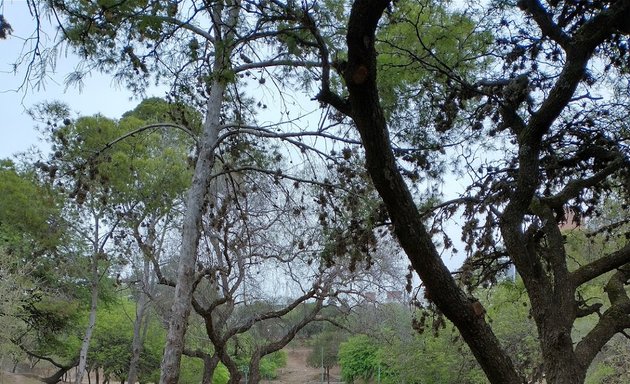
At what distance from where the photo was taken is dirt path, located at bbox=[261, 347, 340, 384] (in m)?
36.7

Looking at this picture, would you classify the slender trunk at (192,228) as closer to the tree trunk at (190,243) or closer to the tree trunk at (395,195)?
the tree trunk at (190,243)

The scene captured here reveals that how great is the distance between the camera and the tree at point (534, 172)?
2840 millimetres

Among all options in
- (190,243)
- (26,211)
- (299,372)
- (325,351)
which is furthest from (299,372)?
(190,243)

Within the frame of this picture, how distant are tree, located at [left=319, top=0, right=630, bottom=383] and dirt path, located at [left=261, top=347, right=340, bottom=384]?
30.7m

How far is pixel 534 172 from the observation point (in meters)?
4.35

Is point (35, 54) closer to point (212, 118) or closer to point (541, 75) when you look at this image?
point (212, 118)

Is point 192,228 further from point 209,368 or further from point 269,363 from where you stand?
point 269,363

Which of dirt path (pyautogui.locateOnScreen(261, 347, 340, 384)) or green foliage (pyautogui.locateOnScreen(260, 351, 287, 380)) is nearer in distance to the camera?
green foliage (pyautogui.locateOnScreen(260, 351, 287, 380))

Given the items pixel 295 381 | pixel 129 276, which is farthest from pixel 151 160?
pixel 295 381

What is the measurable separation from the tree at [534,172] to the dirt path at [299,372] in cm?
3067

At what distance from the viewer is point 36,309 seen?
695 inches

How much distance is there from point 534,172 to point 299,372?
38015 millimetres

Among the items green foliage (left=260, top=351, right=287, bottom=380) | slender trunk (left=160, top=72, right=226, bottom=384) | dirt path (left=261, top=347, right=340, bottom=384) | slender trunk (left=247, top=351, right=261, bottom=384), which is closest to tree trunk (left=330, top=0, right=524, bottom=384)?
slender trunk (left=160, top=72, right=226, bottom=384)

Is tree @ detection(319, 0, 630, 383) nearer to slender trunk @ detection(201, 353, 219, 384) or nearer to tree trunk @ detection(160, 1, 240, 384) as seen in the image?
tree trunk @ detection(160, 1, 240, 384)
